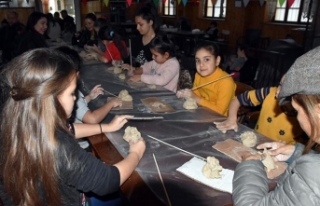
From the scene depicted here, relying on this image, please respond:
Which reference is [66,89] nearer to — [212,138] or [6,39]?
[212,138]

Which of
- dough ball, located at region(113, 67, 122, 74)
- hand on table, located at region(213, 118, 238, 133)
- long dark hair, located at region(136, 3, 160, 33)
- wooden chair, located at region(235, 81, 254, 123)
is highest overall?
long dark hair, located at region(136, 3, 160, 33)

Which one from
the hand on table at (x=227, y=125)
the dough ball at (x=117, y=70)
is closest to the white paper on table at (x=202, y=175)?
the hand on table at (x=227, y=125)

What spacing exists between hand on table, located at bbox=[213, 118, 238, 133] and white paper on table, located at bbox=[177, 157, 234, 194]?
388 millimetres

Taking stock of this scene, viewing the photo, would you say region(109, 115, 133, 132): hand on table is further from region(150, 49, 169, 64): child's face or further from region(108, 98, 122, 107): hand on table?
region(150, 49, 169, 64): child's face

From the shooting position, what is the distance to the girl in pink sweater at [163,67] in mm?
2730

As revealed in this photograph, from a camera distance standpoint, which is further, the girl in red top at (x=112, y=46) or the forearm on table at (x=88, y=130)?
the girl in red top at (x=112, y=46)

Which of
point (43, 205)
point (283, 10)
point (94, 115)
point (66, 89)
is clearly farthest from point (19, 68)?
point (283, 10)

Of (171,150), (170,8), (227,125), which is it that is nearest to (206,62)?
(227,125)

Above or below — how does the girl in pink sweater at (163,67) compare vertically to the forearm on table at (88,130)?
above

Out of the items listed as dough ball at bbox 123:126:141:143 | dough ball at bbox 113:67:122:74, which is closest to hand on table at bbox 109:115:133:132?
dough ball at bbox 123:126:141:143

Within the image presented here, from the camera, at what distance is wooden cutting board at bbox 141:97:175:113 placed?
194 cm

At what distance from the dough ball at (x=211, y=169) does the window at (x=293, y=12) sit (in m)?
8.60

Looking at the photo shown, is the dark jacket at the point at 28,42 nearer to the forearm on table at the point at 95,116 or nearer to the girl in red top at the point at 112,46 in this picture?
the girl in red top at the point at 112,46

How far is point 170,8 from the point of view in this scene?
46.0ft
